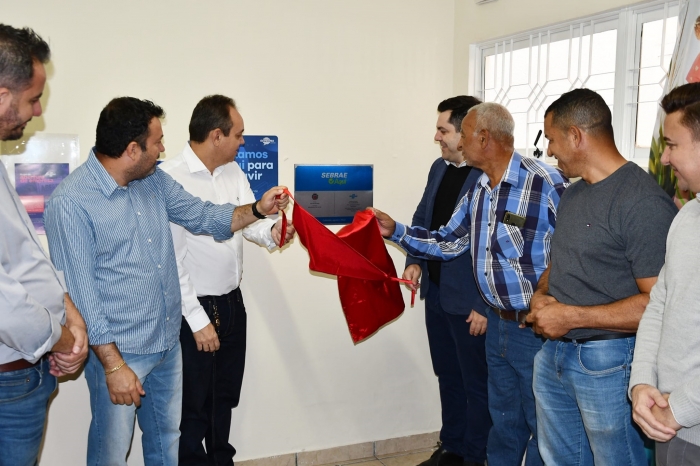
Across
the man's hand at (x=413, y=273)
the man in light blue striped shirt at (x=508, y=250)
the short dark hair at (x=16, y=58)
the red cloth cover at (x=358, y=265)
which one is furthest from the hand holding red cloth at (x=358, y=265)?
the short dark hair at (x=16, y=58)

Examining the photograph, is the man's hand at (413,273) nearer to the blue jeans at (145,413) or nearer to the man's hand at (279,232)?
the man's hand at (279,232)

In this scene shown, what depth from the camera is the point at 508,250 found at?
8.88 ft

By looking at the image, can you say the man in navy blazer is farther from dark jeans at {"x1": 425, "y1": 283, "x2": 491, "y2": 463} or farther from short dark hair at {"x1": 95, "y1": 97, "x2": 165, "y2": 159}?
short dark hair at {"x1": 95, "y1": 97, "x2": 165, "y2": 159}

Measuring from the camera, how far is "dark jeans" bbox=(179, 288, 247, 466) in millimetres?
3090

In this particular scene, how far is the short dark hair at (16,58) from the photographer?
176 cm

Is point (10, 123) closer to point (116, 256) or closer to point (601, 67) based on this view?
point (116, 256)

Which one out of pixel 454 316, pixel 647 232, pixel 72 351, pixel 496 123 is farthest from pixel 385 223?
pixel 72 351

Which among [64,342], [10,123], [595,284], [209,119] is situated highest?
[209,119]

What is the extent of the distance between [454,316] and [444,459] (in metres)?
0.90

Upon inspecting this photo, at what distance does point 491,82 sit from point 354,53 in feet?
2.82

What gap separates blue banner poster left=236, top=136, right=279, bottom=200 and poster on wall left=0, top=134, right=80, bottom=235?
89cm

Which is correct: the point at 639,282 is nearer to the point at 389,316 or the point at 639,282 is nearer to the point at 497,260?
the point at 497,260

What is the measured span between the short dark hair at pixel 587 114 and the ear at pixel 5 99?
5.93ft

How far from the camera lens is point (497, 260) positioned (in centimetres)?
274
